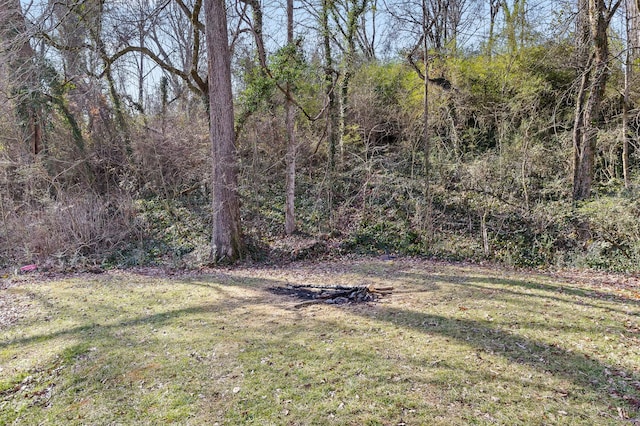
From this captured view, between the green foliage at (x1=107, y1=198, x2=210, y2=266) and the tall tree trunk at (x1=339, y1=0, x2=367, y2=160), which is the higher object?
the tall tree trunk at (x1=339, y1=0, x2=367, y2=160)

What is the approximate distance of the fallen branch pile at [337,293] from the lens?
18.2ft

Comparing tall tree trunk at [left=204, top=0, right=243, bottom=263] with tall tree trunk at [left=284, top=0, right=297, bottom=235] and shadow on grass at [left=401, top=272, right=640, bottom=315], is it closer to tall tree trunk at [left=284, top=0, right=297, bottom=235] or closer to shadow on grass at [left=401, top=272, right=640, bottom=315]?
tall tree trunk at [left=284, top=0, right=297, bottom=235]

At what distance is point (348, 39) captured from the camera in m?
11.2

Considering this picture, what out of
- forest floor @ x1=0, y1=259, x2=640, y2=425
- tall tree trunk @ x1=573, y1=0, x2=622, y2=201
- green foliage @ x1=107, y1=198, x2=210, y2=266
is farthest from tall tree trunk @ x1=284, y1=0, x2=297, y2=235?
tall tree trunk @ x1=573, y1=0, x2=622, y2=201

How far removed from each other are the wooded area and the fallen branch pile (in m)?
3.35

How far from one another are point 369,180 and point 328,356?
301 inches

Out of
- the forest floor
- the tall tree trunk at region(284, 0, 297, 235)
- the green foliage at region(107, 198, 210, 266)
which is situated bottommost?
the forest floor

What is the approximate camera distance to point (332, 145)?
38.4 ft

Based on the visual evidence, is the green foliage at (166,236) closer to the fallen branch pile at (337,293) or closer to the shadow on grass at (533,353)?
the fallen branch pile at (337,293)

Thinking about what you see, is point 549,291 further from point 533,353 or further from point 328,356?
point 328,356

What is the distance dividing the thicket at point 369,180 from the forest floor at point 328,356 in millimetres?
2939

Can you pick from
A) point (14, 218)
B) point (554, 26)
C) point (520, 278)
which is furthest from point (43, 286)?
point (554, 26)

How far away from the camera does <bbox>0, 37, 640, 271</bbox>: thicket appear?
898cm

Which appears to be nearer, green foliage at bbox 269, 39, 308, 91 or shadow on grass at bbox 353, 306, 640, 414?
shadow on grass at bbox 353, 306, 640, 414
